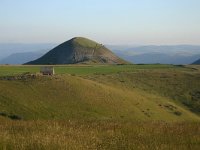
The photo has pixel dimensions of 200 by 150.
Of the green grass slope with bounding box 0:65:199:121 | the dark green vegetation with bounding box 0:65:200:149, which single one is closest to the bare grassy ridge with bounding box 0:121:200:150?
the dark green vegetation with bounding box 0:65:200:149

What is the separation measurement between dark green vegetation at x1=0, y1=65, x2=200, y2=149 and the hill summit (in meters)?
63.0

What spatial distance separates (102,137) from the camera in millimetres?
11508

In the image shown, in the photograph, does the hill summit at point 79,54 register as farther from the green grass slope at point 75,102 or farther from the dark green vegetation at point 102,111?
the green grass slope at point 75,102

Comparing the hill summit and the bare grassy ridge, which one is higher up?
the hill summit

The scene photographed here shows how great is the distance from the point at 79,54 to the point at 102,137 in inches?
5401

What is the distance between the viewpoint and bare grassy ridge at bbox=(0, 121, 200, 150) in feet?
32.6

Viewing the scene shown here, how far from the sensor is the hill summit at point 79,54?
142m

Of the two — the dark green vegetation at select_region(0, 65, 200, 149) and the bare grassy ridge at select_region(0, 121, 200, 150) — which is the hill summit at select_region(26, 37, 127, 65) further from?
the bare grassy ridge at select_region(0, 121, 200, 150)

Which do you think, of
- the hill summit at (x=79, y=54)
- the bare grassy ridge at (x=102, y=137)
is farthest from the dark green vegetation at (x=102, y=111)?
the hill summit at (x=79, y=54)

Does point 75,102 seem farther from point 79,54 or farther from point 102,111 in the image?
point 79,54

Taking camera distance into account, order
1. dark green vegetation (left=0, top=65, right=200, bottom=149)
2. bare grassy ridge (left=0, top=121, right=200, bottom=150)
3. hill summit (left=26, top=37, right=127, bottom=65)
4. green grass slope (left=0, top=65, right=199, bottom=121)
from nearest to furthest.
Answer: bare grassy ridge (left=0, top=121, right=200, bottom=150) → dark green vegetation (left=0, top=65, right=200, bottom=149) → green grass slope (left=0, top=65, right=199, bottom=121) → hill summit (left=26, top=37, right=127, bottom=65)

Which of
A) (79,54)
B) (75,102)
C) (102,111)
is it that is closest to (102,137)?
(102,111)

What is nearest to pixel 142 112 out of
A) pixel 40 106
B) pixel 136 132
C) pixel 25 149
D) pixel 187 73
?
pixel 40 106

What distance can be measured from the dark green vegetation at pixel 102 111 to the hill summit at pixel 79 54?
207 ft
